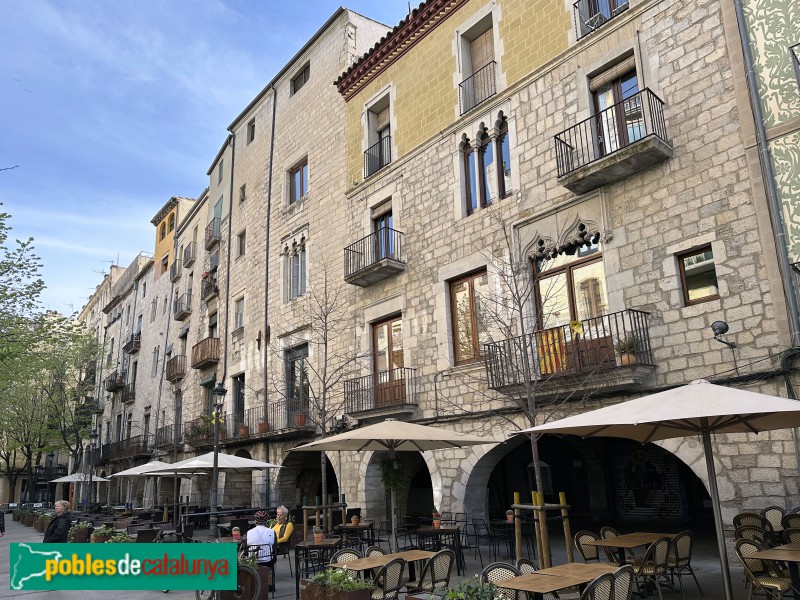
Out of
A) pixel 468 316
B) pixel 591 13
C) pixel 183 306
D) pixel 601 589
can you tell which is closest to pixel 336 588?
pixel 601 589

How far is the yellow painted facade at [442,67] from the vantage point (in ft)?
44.7

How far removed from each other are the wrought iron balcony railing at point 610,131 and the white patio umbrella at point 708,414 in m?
5.52

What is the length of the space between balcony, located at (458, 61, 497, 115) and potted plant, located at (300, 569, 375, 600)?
36.8 ft

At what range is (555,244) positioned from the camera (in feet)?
41.4

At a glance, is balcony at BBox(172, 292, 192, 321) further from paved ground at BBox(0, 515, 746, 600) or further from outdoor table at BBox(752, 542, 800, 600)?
outdoor table at BBox(752, 542, 800, 600)

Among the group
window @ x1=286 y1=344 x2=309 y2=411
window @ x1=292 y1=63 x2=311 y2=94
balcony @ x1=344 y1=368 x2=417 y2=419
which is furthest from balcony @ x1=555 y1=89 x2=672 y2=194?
window @ x1=292 y1=63 x2=311 y2=94

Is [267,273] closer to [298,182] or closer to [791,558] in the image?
[298,182]

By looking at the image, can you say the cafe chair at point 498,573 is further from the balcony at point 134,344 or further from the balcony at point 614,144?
the balcony at point 134,344

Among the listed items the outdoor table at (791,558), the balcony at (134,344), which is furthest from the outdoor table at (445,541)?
the balcony at (134,344)

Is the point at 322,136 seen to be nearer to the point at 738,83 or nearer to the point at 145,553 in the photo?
the point at 738,83

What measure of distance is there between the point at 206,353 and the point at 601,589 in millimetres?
23137

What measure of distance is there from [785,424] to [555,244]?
Answer: 597 centimetres

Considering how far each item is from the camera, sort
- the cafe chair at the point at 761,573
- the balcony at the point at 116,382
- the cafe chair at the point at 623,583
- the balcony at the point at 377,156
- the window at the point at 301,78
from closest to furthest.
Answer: the cafe chair at the point at 623,583 < the cafe chair at the point at 761,573 < the balcony at the point at 377,156 < the window at the point at 301,78 < the balcony at the point at 116,382

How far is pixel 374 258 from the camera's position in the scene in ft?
57.0
